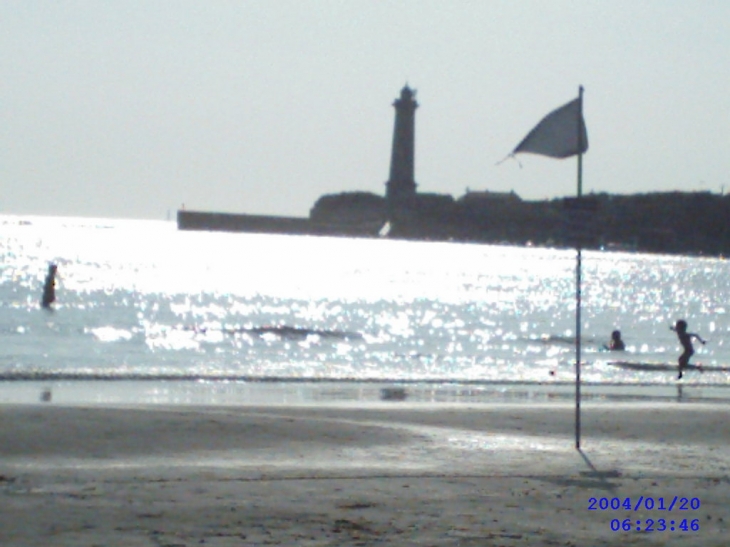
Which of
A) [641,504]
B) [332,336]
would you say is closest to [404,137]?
[332,336]

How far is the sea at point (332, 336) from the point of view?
24.6 m

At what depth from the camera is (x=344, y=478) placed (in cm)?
1052

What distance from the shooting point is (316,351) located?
4247cm

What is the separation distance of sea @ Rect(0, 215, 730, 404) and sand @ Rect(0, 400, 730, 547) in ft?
19.9

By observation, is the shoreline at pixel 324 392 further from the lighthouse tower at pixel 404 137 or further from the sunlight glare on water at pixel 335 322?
the lighthouse tower at pixel 404 137

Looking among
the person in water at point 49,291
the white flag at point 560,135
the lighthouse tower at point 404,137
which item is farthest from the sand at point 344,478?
the lighthouse tower at point 404,137

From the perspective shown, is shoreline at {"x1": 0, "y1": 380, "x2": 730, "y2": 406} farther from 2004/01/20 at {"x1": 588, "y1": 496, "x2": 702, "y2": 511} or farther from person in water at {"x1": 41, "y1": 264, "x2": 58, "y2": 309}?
person in water at {"x1": 41, "y1": 264, "x2": 58, "y2": 309}

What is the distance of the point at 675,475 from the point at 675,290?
4447 inches

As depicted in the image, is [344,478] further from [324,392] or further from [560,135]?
[324,392]

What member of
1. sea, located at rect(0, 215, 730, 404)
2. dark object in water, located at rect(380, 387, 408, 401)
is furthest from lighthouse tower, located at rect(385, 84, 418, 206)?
dark object in water, located at rect(380, 387, 408, 401)

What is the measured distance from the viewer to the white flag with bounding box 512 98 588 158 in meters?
11.9

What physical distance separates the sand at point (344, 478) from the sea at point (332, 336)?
6.07 m
